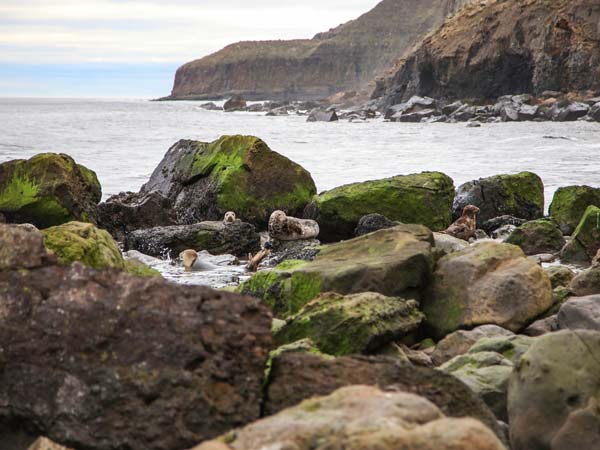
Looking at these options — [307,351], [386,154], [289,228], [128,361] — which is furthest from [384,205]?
[386,154]

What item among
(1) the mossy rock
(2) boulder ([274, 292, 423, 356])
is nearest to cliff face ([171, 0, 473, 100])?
(1) the mossy rock

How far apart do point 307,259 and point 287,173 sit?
12.9 feet

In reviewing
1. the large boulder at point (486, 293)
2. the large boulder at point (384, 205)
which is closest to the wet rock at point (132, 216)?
the large boulder at point (384, 205)

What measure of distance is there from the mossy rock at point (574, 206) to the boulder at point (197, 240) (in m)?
3.66

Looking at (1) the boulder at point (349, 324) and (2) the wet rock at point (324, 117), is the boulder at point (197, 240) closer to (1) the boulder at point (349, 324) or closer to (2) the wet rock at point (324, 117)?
(1) the boulder at point (349, 324)

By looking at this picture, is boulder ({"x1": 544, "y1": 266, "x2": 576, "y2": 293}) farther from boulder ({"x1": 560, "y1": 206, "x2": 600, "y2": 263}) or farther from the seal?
the seal

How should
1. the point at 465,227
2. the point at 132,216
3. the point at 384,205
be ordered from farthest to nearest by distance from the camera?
the point at 132,216 → the point at 384,205 → the point at 465,227

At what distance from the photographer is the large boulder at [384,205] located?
10.1 m

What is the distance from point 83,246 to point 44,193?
17.3ft

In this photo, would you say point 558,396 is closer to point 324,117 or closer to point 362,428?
point 362,428

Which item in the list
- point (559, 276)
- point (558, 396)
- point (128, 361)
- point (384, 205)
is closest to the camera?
point (128, 361)

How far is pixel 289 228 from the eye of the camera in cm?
971

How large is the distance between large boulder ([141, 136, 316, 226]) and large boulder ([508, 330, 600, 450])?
7790 mm

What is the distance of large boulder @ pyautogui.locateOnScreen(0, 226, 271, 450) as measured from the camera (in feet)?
9.52
